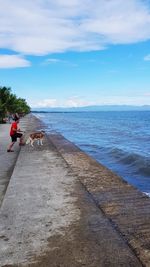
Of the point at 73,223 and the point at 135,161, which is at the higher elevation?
the point at 73,223

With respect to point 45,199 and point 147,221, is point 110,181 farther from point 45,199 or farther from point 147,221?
point 147,221

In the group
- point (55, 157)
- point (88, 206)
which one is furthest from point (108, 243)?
point (55, 157)

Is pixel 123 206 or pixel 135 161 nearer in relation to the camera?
pixel 123 206

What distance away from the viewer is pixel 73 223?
4.36m

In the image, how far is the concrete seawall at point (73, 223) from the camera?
135 inches

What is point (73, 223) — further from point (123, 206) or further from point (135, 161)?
point (135, 161)

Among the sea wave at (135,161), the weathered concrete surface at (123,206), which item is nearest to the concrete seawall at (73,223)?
the weathered concrete surface at (123,206)

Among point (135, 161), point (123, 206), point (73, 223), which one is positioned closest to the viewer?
point (73, 223)

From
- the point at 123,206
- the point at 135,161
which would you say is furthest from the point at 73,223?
the point at 135,161

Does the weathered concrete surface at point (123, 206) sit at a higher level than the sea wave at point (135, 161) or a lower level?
higher

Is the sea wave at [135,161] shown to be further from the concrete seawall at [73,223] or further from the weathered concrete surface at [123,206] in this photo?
the concrete seawall at [73,223]

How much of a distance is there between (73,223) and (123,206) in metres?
1.16

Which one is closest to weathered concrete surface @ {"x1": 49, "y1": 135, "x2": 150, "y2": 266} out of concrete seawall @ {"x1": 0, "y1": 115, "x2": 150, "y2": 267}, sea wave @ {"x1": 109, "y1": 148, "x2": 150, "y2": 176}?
concrete seawall @ {"x1": 0, "y1": 115, "x2": 150, "y2": 267}

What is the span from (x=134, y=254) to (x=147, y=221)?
1027 mm
